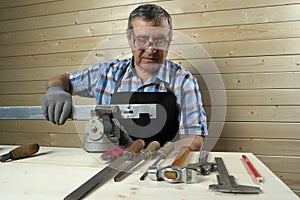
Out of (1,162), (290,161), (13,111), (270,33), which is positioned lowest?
(290,161)

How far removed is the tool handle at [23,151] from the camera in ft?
2.38

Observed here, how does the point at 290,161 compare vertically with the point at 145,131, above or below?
below

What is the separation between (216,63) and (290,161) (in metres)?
0.63

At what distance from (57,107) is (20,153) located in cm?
17

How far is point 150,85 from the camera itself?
116 centimetres

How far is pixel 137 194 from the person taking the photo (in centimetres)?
46

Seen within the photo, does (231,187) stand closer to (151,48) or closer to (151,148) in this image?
(151,148)

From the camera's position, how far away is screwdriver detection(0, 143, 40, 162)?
28.1 inches

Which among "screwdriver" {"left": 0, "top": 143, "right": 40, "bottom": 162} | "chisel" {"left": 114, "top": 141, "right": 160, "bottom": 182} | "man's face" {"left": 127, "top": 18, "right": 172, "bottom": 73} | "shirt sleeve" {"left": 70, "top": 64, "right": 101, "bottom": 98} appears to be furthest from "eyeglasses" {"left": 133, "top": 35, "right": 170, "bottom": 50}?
"screwdriver" {"left": 0, "top": 143, "right": 40, "bottom": 162}

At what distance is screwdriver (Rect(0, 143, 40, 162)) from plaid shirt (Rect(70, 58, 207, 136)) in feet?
1.55

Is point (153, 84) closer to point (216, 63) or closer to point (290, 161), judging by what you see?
point (216, 63)

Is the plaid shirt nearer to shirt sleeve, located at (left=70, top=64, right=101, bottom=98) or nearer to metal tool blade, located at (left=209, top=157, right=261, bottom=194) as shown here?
shirt sleeve, located at (left=70, top=64, right=101, bottom=98)

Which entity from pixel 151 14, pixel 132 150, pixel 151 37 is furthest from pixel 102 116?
pixel 151 14

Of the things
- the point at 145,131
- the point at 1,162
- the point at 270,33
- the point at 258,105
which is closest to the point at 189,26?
the point at 270,33
